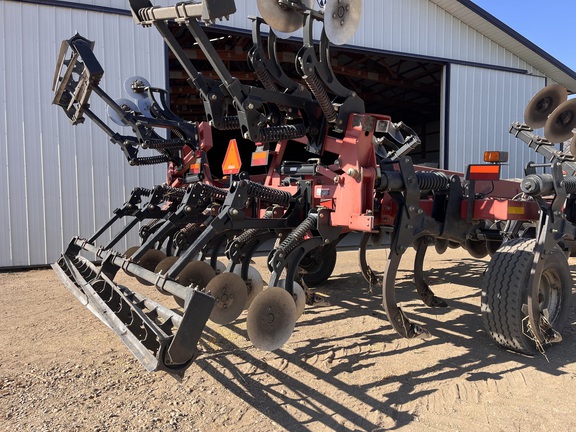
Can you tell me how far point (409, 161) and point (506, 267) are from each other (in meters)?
1.06

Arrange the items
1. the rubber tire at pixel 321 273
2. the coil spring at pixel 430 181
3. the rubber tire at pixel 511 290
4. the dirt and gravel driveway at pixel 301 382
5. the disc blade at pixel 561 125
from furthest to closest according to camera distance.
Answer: the rubber tire at pixel 321 273 < the disc blade at pixel 561 125 < the coil spring at pixel 430 181 < the rubber tire at pixel 511 290 < the dirt and gravel driveway at pixel 301 382

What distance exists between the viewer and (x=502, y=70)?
11.2 meters

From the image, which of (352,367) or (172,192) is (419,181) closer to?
(352,367)

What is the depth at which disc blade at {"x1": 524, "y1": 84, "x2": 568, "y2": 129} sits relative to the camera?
519 centimetres

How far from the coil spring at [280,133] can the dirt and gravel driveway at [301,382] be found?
157cm

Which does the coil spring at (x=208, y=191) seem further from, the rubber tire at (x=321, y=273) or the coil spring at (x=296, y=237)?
the rubber tire at (x=321, y=273)

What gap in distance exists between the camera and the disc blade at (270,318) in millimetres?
2820

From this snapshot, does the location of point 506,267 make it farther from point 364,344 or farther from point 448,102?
point 448,102

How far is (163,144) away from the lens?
552cm

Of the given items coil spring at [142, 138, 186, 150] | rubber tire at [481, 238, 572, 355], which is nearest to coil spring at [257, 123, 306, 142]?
rubber tire at [481, 238, 572, 355]

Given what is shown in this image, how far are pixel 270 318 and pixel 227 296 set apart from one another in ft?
1.67

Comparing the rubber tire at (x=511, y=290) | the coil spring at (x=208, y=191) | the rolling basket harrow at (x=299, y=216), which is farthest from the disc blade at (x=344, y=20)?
the rubber tire at (x=511, y=290)

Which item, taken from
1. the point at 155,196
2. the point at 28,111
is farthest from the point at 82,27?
the point at 155,196

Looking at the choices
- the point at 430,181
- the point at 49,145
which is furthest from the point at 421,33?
the point at 430,181
